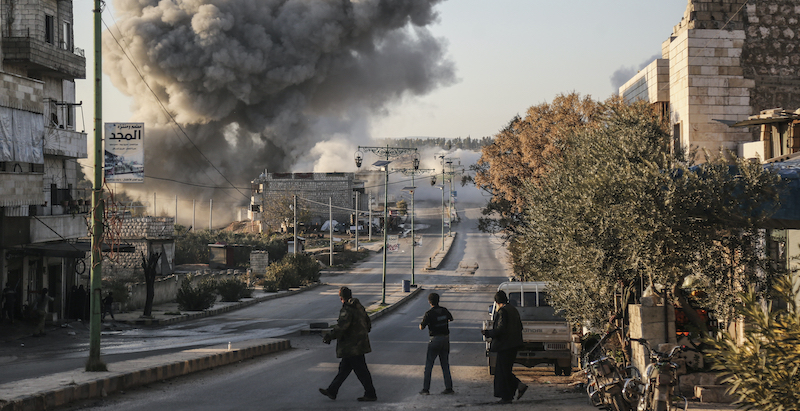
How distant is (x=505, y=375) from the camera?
872 centimetres

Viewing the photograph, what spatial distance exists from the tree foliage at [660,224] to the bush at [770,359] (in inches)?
112

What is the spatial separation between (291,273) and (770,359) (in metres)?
38.4

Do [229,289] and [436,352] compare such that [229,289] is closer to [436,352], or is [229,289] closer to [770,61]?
[770,61]

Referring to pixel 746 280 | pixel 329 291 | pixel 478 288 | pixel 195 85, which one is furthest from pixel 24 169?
pixel 195 85

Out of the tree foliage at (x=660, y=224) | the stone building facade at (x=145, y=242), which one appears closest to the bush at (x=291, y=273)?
the stone building facade at (x=145, y=242)

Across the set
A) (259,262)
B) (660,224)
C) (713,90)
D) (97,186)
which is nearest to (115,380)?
(97,186)

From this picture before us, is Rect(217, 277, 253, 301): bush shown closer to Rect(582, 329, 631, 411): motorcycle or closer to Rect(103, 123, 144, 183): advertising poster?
Rect(103, 123, 144, 183): advertising poster

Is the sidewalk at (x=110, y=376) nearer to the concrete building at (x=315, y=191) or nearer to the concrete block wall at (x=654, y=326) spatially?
the concrete block wall at (x=654, y=326)

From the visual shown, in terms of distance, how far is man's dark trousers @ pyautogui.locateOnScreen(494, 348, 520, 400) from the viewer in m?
8.68

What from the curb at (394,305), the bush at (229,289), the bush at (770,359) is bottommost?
the curb at (394,305)

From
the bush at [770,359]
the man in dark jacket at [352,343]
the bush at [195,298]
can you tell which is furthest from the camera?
the bush at [195,298]

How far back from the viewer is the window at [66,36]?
85.5ft

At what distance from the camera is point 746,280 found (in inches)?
301

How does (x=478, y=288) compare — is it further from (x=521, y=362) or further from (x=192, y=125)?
(x=192, y=125)
